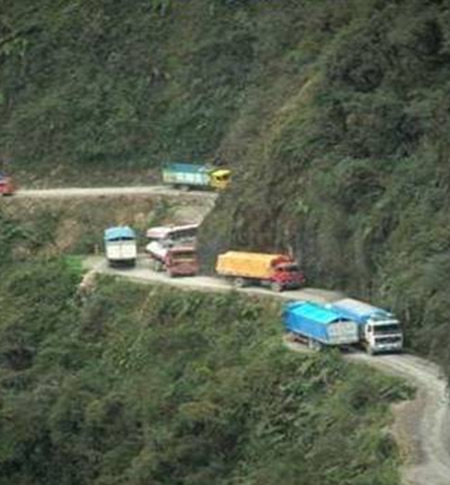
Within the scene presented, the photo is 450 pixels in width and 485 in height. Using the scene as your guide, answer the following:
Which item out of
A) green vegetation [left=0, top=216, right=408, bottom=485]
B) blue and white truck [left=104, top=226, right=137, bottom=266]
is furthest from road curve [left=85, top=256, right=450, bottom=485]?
blue and white truck [left=104, top=226, right=137, bottom=266]

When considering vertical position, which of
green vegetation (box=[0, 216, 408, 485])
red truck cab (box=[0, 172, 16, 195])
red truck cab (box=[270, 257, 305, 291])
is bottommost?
green vegetation (box=[0, 216, 408, 485])

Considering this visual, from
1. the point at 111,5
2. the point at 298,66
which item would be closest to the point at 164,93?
the point at 111,5

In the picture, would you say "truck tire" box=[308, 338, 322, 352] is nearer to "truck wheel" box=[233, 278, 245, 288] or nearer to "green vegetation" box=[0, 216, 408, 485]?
"green vegetation" box=[0, 216, 408, 485]

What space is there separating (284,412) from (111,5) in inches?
1341

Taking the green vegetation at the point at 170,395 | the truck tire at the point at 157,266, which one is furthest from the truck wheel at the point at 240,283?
the truck tire at the point at 157,266

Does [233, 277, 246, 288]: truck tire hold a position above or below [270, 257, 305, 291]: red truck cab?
below

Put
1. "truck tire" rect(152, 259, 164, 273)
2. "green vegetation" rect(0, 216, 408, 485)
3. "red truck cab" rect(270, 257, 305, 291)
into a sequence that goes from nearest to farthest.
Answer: "green vegetation" rect(0, 216, 408, 485), "red truck cab" rect(270, 257, 305, 291), "truck tire" rect(152, 259, 164, 273)

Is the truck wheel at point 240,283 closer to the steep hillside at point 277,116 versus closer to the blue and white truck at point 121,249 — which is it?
the steep hillside at point 277,116

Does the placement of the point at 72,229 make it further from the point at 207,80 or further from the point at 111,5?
the point at 111,5

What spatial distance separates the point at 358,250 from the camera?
4078 centimetres

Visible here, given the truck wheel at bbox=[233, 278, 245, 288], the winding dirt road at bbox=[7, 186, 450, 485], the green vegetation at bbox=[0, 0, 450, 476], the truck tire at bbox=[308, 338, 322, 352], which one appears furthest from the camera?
the truck wheel at bbox=[233, 278, 245, 288]

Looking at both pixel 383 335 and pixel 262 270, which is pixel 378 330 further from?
pixel 262 270

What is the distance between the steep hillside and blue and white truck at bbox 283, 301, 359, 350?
1563mm

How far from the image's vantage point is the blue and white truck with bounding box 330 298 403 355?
37281 mm
